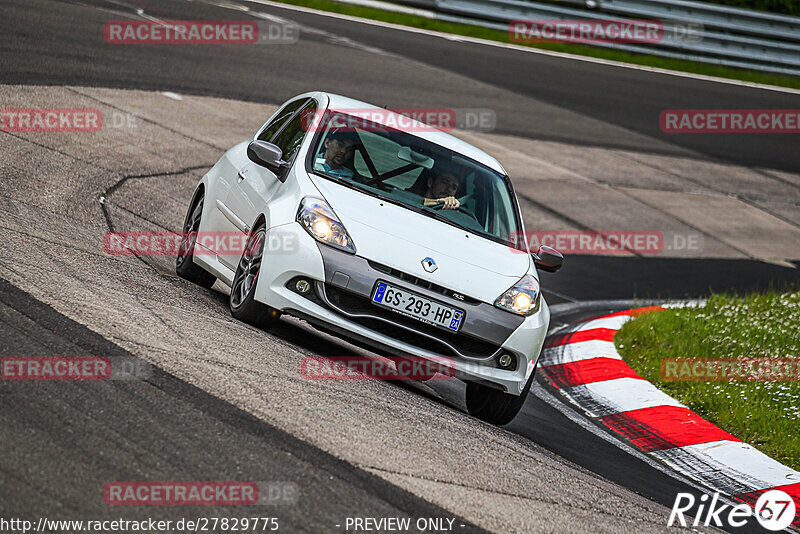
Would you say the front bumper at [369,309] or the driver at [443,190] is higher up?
the driver at [443,190]

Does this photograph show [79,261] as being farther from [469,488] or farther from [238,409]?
[469,488]

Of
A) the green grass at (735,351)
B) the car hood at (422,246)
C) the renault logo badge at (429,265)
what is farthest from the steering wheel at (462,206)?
the green grass at (735,351)

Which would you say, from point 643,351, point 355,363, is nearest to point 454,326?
point 355,363

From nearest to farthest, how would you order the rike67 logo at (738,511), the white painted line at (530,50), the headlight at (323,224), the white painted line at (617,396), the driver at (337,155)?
the rike67 logo at (738,511), the headlight at (323,224), the driver at (337,155), the white painted line at (617,396), the white painted line at (530,50)

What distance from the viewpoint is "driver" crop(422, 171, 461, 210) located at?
7.29 meters

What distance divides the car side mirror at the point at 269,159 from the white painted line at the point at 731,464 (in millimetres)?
3078

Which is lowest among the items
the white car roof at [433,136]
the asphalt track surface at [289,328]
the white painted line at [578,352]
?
the white painted line at [578,352]

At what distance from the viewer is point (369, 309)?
6.33 m

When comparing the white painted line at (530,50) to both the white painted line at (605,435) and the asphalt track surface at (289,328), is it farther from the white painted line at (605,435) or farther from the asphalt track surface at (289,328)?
the white painted line at (605,435)

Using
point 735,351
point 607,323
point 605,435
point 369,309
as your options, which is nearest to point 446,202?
point 369,309

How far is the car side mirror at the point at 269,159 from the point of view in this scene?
7.03m


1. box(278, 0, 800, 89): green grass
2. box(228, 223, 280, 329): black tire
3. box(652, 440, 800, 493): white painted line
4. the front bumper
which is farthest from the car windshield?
box(278, 0, 800, 89): green grass

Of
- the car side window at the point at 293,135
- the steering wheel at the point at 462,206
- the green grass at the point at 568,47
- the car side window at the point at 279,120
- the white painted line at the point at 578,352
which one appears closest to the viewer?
the steering wheel at the point at 462,206

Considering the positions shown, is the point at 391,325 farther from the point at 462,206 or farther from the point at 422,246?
the point at 462,206
